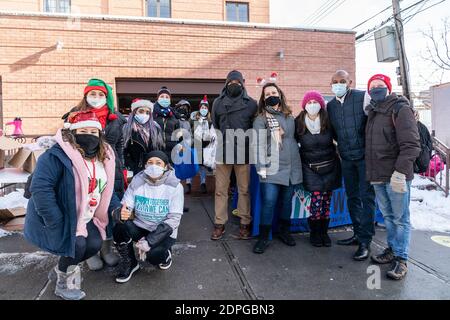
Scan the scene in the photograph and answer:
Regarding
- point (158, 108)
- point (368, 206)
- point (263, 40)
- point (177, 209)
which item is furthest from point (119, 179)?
point (263, 40)

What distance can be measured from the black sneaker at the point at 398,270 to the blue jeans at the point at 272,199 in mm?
1229

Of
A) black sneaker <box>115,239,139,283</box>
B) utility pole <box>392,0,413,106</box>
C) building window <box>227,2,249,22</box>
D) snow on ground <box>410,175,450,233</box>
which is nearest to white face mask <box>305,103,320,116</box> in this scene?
black sneaker <box>115,239,139,283</box>

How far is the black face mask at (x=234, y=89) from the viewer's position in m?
3.78

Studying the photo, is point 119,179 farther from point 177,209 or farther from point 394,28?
point 394,28

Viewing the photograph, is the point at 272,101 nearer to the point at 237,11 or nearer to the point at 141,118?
the point at 141,118

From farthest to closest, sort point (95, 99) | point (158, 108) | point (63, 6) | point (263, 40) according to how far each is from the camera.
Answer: point (63, 6) < point (263, 40) < point (158, 108) < point (95, 99)

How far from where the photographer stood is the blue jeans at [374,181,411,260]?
3020 millimetres

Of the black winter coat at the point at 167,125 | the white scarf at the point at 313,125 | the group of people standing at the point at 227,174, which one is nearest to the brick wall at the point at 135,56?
the black winter coat at the point at 167,125

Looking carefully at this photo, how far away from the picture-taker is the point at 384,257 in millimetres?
3312

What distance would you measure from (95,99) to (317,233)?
294 centimetres

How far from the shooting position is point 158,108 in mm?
4570

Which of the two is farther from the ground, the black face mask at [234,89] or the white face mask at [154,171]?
the black face mask at [234,89]

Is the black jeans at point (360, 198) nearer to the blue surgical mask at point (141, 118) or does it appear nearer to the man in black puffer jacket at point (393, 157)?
the man in black puffer jacket at point (393, 157)

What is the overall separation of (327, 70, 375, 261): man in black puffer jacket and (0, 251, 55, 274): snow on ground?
10.9ft
